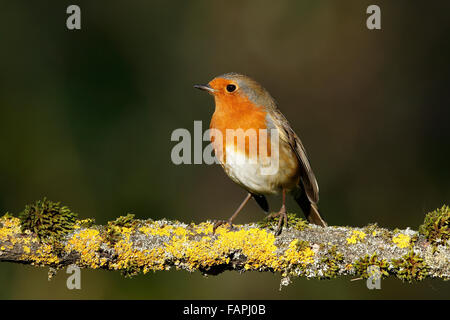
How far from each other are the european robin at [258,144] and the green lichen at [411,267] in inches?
42.5

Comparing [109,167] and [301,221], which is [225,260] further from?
[109,167]

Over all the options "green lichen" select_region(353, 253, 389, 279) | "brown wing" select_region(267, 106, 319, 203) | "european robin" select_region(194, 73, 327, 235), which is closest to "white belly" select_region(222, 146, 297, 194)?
"european robin" select_region(194, 73, 327, 235)

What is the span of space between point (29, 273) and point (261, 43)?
12.6ft

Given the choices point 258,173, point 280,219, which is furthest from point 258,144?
point 280,219

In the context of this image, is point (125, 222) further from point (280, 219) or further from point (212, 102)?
point (212, 102)

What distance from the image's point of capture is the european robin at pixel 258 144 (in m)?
4.21

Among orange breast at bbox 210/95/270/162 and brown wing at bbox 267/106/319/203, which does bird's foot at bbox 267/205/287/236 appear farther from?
brown wing at bbox 267/106/319/203

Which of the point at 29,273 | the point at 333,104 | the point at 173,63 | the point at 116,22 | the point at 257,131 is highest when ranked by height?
the point at 116,22

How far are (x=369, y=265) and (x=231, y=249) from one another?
809mm

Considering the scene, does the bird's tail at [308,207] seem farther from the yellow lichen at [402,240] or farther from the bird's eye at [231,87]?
the yellow lichen at [402,240]

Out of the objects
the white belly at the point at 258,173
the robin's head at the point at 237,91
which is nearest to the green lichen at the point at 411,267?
the white belly at the point at 258,173

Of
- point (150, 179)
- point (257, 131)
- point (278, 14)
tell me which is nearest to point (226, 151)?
point (257, 131)

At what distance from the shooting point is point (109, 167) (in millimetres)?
5922

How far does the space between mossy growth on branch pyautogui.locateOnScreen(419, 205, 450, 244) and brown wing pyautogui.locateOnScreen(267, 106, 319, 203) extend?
1222mm
